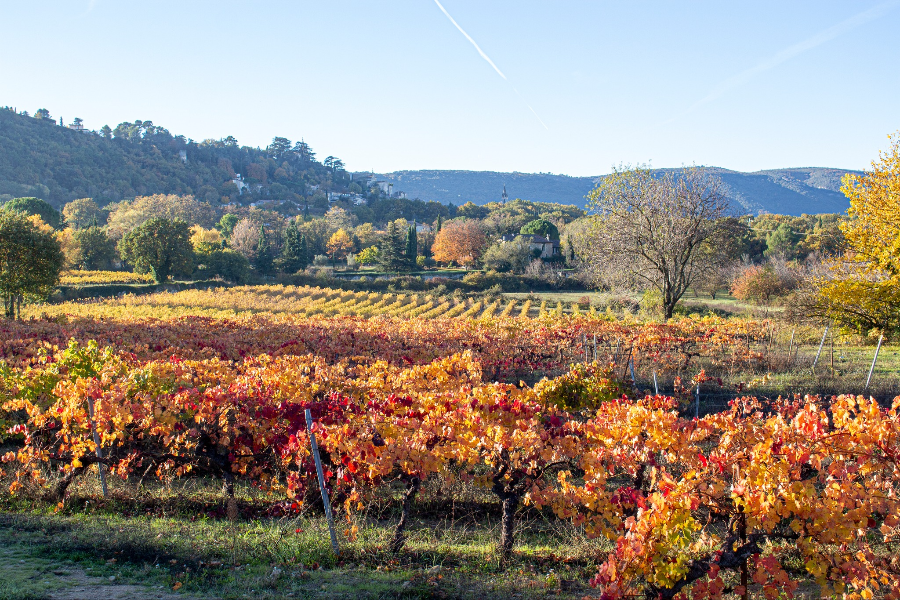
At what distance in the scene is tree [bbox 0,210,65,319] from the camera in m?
27.4

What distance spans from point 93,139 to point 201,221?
56.5 m

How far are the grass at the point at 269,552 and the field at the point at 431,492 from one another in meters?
0.02

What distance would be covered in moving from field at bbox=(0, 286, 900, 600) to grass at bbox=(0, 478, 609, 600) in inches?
0.9

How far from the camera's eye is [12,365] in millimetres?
10195

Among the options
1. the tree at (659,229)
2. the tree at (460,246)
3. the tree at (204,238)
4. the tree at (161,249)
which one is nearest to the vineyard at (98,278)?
the tree at (161,249)

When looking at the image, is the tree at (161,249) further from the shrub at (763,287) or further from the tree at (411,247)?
the shrub at (763,287)

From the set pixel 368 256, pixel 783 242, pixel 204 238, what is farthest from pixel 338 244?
pixel 783 242

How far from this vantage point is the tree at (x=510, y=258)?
58.7 metres

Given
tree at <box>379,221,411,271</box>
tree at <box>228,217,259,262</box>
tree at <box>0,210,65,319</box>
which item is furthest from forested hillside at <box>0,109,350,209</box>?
tree at <box>0,210,65,319</box>

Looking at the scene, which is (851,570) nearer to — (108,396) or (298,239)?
(108,396)

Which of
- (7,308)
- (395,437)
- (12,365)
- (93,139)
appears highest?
(93,139)

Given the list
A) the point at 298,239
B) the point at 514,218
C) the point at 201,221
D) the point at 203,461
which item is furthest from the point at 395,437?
the point at 201,221

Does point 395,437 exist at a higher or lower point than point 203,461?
higher

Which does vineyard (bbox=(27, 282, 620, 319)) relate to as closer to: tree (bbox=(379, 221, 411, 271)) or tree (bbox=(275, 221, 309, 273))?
tree (bbox=(275, 221, 309, 273))
